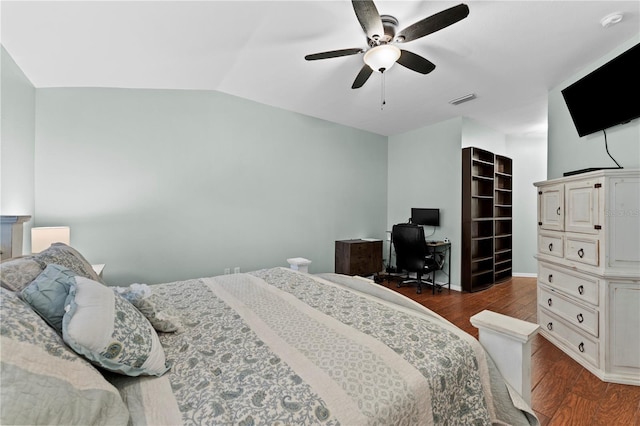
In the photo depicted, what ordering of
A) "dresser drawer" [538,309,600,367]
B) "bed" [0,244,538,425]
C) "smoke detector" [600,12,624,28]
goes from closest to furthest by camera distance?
"bed" [0,244,538,425] < "smoke detector" [600,12,624,28] < "dresser drawer" [538,309,600,367]

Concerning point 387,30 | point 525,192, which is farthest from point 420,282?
point 387,30

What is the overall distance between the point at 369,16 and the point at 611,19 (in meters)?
1.94

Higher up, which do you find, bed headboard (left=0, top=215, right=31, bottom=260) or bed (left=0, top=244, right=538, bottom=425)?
bed headboard (left=0, top=215, right=31, bottom=260)

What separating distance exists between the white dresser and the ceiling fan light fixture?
6.02 feet

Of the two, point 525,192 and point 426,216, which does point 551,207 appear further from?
point 525,192

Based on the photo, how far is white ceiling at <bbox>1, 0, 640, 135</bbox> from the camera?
77.4 inches

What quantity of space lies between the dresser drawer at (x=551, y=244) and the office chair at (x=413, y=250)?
53.2 inches

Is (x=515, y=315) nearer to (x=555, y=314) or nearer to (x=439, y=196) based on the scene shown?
(x=555, y=314)

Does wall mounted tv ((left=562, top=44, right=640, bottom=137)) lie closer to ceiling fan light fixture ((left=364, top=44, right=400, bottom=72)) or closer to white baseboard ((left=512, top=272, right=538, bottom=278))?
ceiling fan light fixture ((left=364, top=44, right=400, bottom=72))

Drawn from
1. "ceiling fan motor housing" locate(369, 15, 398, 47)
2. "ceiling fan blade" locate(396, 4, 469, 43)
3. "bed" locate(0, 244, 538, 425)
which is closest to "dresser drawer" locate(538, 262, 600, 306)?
"bed" locate(0, 244, 538, 425)

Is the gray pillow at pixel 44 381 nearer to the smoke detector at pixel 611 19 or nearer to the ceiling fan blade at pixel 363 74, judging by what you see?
the ceiling fan blade at pixel 363 74

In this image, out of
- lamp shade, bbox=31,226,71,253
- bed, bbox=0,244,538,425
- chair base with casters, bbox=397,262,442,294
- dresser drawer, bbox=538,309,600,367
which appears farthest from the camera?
chair base with casters, bbox=397,262,442,294

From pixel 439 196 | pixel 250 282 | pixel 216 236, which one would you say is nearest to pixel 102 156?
pixel 216 236

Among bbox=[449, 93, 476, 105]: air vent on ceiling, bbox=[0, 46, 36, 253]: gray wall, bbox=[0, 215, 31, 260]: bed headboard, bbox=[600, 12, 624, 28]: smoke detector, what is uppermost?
bbox=[449, 93, 476, 105]: air vent on ceiling
